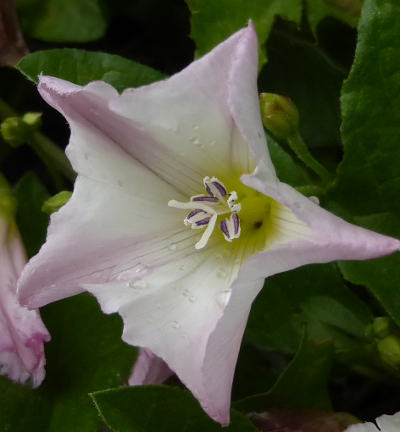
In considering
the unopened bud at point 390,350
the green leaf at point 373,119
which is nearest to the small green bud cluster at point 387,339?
the unopened bud at point 390,350

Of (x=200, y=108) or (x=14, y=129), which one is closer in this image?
(x=200, y=108)

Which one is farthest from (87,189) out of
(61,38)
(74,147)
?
(61,38)

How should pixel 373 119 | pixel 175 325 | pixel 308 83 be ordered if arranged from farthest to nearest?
pixel 308 83 < pixel 373 119 < pixel 175 325

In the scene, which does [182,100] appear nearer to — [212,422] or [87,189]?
[87,189]

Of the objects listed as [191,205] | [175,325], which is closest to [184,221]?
[191,205]

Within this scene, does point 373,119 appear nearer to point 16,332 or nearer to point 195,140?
point 195,140

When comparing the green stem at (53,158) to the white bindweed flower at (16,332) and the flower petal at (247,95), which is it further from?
the flower petal at (247,95)
